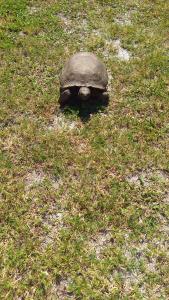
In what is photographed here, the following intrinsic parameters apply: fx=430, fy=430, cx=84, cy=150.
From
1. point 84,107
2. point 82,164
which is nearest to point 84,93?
point 84,107

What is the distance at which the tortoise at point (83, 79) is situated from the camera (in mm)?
6414

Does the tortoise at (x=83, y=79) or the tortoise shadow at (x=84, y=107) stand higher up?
the tortoise at (x=83, y=79)

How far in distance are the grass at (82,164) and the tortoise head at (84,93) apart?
0.88ft

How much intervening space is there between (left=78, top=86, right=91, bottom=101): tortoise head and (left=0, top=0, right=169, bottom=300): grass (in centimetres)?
27

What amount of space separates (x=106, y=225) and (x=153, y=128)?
1.84 metres

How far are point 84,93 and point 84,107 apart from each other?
34 cm

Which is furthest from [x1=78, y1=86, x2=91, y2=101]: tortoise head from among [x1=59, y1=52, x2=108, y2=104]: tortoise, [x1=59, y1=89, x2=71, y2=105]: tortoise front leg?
[x1=59, y1=89, x2=71, y2=105]: tortoise front leg

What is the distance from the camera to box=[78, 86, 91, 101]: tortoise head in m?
6.34

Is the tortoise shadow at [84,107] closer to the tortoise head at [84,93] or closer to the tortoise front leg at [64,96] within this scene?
the tortoise front leg at [64,96]

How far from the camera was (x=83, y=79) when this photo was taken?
642cm

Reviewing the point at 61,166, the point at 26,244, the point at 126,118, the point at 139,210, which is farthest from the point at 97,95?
the point at 26,244

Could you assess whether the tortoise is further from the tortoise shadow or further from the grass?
the grass

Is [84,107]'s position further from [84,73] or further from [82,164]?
[82,164]

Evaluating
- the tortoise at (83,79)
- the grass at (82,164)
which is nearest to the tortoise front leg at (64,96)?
the tortoise at (83,79)
